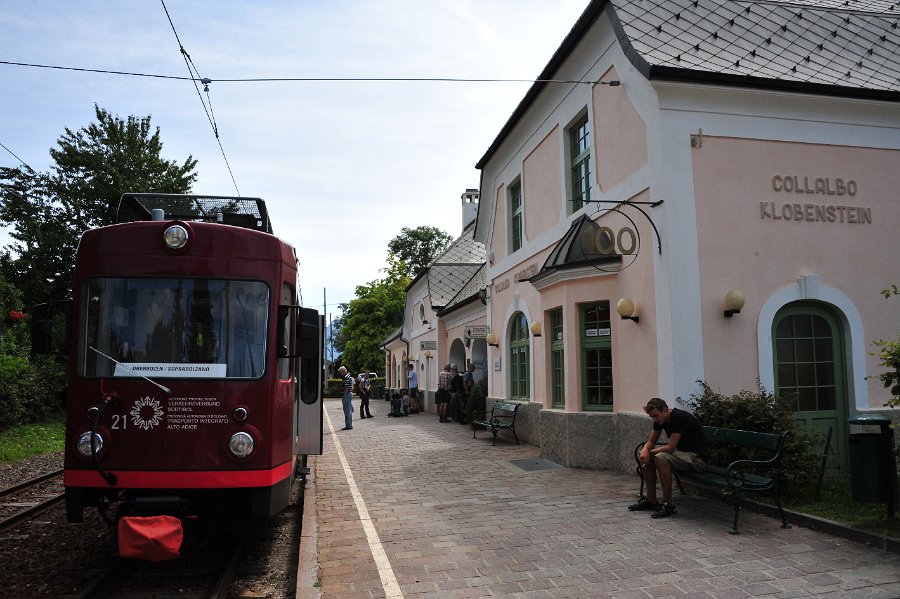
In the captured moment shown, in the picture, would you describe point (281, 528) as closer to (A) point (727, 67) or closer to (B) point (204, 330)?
(B) point (204, 330)

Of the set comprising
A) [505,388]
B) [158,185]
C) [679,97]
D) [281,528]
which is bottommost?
[281,528]

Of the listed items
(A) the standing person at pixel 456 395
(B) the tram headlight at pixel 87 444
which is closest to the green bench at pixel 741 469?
(B) the tram headlight at pixel 87 444

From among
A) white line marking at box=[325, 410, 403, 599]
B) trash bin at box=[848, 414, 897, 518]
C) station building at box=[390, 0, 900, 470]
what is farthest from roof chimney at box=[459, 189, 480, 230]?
trash bin at box=[848, 414, 897, 518]

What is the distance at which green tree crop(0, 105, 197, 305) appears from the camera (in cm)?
2530

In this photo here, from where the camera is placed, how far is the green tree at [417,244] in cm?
6375

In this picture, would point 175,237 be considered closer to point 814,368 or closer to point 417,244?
point 814,368

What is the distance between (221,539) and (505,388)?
9.59 meters

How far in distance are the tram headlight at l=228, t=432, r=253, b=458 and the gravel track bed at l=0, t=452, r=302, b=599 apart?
1.08 m

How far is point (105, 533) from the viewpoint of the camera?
703cm

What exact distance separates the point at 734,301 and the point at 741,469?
7.68 feet

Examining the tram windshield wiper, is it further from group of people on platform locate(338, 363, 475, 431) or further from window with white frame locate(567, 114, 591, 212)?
group of people on platform locate(338, 363, 475, 431)

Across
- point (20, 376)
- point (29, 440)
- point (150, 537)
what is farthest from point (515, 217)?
point (20, 376)

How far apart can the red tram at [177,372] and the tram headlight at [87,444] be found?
0.01m

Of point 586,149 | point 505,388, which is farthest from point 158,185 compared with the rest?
point 586,149
